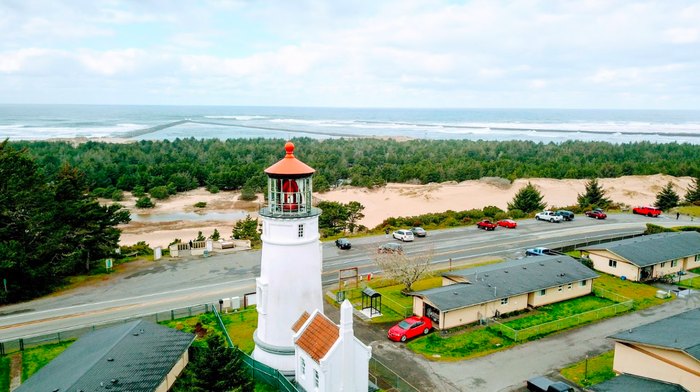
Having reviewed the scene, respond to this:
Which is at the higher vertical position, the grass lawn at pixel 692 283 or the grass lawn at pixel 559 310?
the grass lawn at pixel 692 283

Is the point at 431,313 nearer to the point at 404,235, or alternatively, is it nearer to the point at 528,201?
the point at 404,235

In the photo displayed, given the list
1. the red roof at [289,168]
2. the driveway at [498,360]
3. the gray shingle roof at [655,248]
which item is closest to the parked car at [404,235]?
the gray shingle roof at [655,248]

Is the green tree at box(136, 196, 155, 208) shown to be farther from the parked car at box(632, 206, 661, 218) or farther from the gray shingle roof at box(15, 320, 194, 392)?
the parked car at box(632, 206, 661, 218)

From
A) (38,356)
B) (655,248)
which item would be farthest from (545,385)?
(38,356)

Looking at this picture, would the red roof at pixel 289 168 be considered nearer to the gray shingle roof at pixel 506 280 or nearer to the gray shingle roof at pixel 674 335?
the gray shingle roof at pixel 506 280

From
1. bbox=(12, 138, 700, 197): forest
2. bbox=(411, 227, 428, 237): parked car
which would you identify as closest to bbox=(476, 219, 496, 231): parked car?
bbox=(411, 227, 428, 237): parked car
